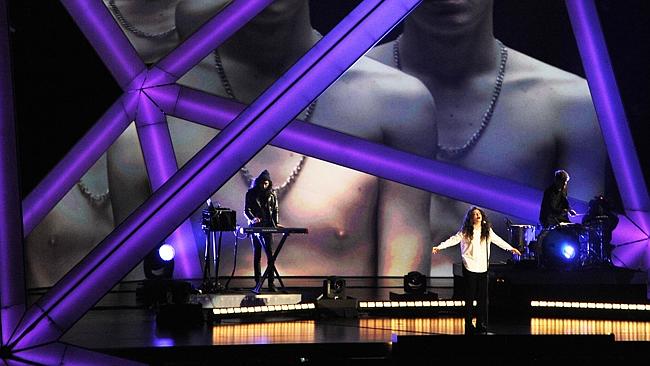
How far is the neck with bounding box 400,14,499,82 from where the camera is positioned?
1764 centimetres

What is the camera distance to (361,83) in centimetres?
1741

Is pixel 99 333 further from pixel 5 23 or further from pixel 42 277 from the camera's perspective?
pixel 42 277

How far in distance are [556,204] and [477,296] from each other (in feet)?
11.0

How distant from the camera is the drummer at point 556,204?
14320mm

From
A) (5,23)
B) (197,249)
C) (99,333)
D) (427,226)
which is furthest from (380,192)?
(5,23)

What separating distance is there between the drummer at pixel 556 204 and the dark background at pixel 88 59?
400 centimetres

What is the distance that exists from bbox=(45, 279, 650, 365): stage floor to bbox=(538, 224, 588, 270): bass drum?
3.90ft

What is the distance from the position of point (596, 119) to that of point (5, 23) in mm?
10669

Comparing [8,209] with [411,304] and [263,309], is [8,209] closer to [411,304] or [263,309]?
[263,309]

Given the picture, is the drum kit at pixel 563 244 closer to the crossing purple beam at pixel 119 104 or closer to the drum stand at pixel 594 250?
the drum stand at pixel 594 250

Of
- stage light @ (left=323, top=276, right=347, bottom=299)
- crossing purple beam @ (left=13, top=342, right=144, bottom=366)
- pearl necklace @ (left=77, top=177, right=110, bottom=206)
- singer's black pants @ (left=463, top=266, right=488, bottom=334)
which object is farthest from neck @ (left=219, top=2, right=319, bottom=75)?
crossing purple beam @ (left=13, top=342, right=144, bottom=366)

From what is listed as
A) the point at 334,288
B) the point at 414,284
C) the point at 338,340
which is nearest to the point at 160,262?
the point at 334,288

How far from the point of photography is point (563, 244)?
557 inches

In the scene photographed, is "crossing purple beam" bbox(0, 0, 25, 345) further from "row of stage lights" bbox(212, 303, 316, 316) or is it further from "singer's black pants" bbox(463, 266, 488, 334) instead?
"singer's black pants" bbox(463, 266, 488, 334)
